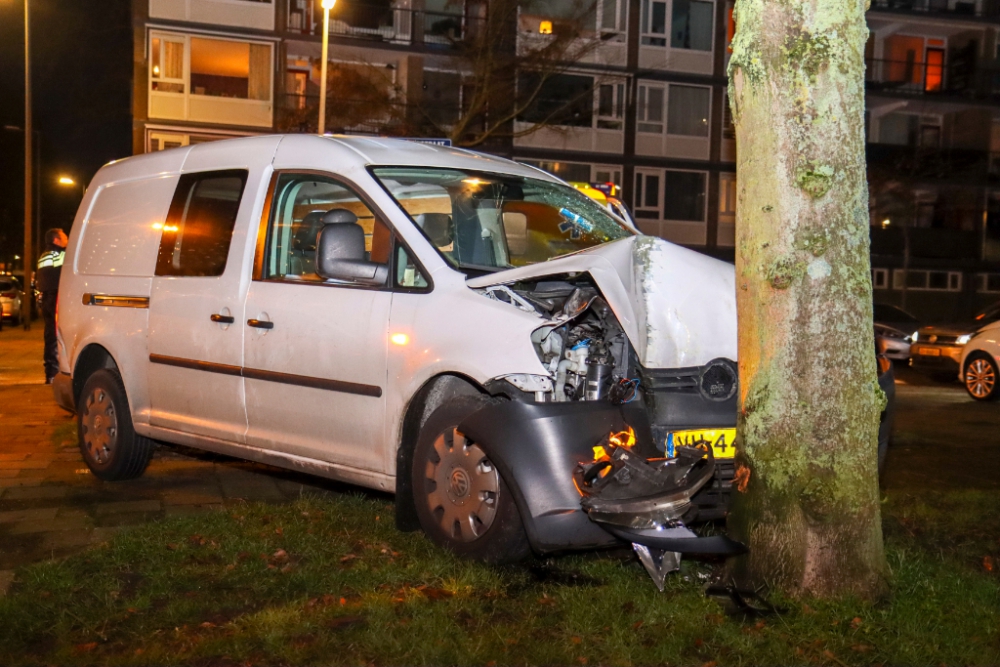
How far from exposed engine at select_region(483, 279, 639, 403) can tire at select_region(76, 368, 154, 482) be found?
3.20m

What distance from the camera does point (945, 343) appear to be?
720 inches

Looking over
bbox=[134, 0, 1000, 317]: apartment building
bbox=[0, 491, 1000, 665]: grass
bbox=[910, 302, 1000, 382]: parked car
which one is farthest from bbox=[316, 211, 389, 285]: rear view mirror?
bbox=[134, 0, 1000, 317]: apartment building

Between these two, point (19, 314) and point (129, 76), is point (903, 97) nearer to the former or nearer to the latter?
point (129, 76)

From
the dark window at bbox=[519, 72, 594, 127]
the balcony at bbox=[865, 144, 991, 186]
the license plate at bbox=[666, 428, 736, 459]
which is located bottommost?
the license plate at bbox=[666, 428, 736, 459]

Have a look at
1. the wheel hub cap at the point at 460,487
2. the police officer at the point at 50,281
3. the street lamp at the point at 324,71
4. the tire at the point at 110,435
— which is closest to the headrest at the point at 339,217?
the wheel hub cap at the point at 460,487

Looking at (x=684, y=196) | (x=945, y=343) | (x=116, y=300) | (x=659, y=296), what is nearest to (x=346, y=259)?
(x=659, y=296)

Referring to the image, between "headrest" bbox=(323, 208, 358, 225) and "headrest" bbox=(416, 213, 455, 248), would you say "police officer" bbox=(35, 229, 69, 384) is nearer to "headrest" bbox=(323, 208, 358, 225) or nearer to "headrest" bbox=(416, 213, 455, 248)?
"headrest" bbox=(323, 208, 358, 225)

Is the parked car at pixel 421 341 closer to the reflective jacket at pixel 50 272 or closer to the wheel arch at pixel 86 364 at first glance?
the wheel arch at pixel 86 364

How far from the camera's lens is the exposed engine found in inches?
188

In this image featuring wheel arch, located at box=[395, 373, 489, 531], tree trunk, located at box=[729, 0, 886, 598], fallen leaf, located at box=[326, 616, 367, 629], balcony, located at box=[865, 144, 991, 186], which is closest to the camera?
fallen leaf, located at box=[326, 616, 367, 629]

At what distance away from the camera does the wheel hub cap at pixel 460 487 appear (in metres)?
4.79

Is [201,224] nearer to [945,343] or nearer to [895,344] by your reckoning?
[945,343]

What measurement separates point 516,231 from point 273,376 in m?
1.59

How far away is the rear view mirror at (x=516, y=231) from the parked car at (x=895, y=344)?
16.6 m
